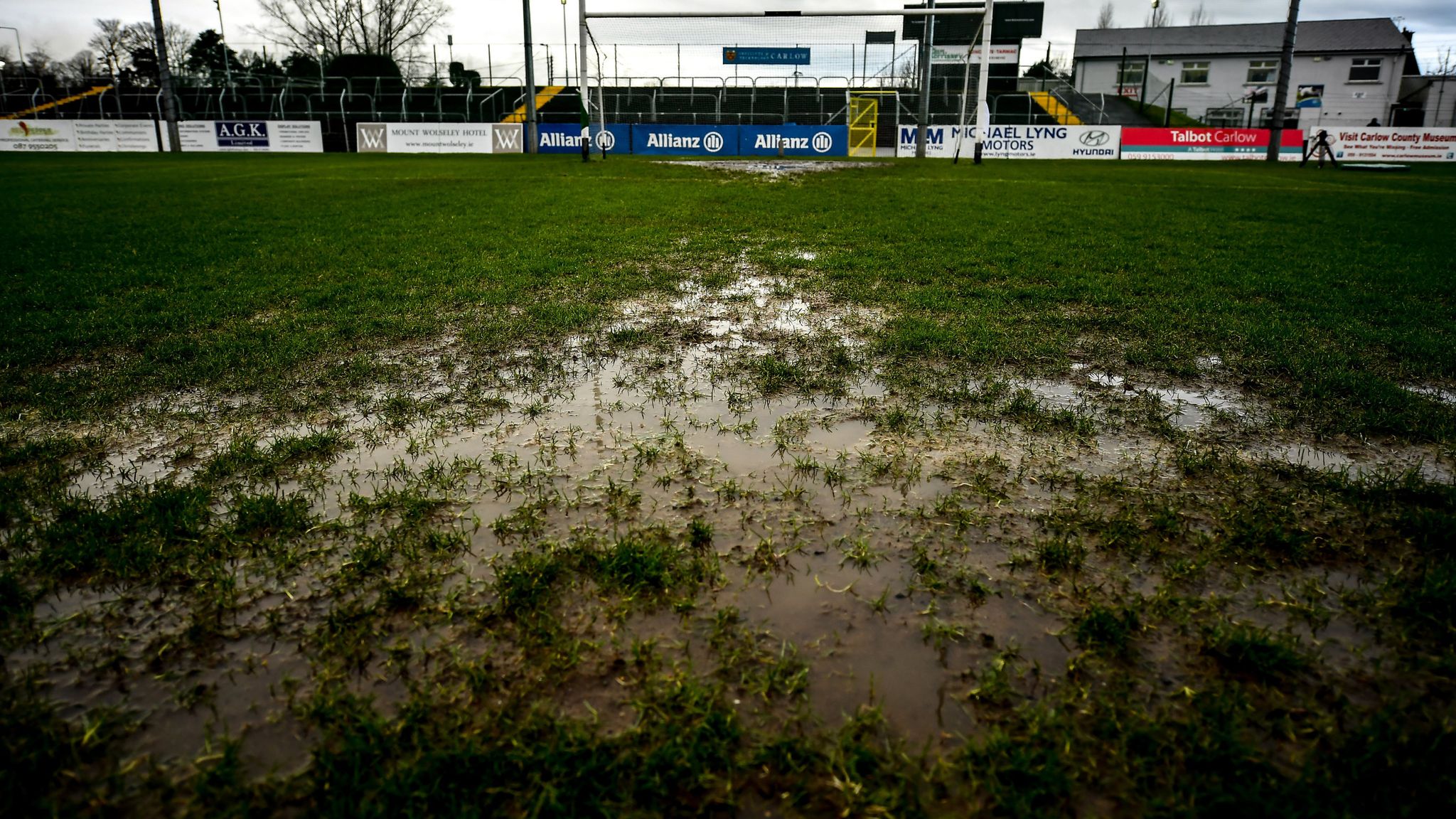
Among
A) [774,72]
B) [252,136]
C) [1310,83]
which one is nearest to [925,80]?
[774,72]

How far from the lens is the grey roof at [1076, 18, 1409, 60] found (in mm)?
48219

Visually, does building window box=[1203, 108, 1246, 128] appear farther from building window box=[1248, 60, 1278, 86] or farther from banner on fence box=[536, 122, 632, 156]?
banner on fence box=[536, 122, 632, 156]

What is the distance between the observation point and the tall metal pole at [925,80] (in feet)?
76.3

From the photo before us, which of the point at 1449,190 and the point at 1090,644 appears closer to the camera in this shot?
the point at 1090,644

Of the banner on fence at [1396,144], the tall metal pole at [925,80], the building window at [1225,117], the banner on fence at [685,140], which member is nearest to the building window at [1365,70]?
the building window at [1225,117]

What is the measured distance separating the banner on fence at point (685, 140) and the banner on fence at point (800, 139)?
0.46 meters

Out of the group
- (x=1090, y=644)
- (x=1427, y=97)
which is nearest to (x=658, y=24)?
(x=1090, y=644)

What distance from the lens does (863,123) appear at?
30.5m

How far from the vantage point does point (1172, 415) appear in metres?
3.82

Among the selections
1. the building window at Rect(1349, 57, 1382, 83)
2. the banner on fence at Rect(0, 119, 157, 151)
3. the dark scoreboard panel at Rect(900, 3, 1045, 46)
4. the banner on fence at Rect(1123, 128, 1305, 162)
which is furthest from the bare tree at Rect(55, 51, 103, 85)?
the building window at Rect(1349, 57, 1382, 83)

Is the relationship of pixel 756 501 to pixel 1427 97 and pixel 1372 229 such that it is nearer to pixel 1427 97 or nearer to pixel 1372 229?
pixel 1372 229

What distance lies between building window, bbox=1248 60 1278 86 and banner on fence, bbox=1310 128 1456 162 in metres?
21.2

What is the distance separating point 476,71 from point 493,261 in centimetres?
3628

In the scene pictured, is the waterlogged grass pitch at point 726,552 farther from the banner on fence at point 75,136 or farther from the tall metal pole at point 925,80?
the banner on fence at point 75,136
